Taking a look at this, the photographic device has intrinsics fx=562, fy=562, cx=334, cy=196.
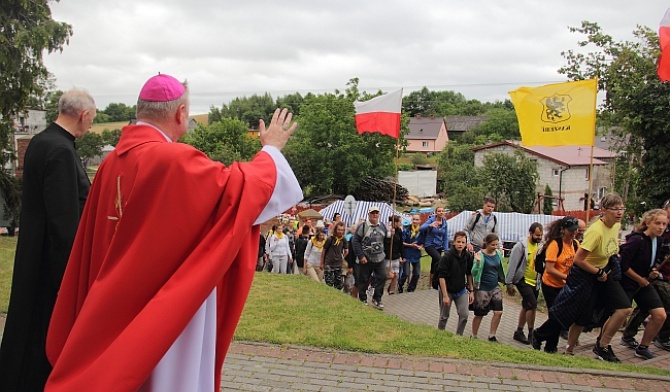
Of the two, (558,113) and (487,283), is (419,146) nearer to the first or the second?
(558,113)

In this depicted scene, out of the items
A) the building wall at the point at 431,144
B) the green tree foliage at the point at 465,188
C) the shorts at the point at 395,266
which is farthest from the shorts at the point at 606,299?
the building wall at the point at 431,144

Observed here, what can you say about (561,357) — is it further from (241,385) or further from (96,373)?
(96,373)

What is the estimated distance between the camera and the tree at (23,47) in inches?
683

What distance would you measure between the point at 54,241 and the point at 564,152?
5573 centimetres

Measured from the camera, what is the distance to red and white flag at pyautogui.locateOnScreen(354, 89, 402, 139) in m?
14.0

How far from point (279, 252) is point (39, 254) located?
9.74m

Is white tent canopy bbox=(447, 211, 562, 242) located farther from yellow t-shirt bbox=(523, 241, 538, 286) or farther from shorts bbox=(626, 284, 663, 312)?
shorts bbox=(626, 284, 663, 312)

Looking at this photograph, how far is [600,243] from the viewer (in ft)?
20.1

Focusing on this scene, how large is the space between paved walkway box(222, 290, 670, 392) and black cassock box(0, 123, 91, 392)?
1.89 meters

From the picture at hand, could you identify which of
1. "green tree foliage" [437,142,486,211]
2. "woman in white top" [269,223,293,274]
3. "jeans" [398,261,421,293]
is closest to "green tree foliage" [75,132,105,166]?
"green tree foliage" [437,142,486,211]

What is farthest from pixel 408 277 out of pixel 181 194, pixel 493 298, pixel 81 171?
pixel 181 194

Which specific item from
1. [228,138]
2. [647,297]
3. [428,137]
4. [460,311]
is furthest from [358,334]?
[428,137]

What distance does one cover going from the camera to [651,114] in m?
13.5

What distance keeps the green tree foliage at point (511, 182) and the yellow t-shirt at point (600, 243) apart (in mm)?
35121
